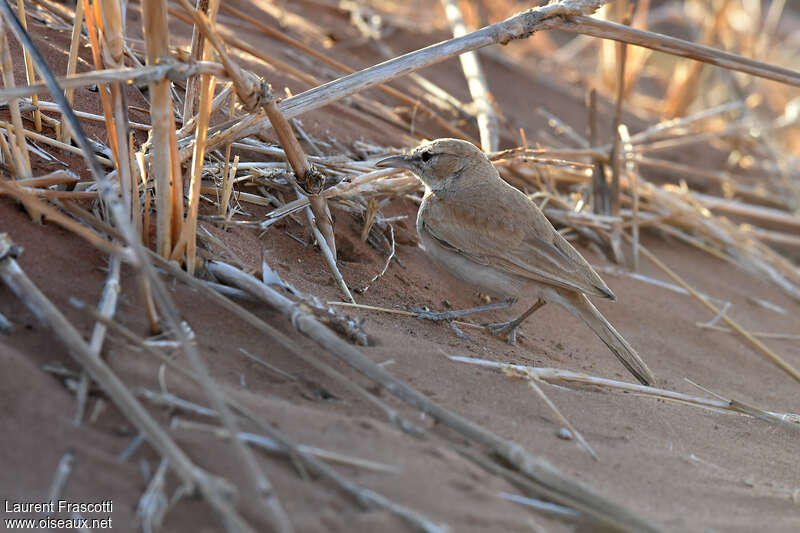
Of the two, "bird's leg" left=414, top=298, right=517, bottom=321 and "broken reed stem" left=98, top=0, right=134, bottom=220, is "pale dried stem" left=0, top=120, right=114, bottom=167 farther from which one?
"bird's leg" left=414, top=298, right=517, bottom=321

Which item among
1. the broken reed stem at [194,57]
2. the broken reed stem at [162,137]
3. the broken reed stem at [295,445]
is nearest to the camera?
Result: the broken reed stem at [295,445]

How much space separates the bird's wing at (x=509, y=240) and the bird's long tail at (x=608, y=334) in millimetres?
148

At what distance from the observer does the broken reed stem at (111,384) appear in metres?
1.83

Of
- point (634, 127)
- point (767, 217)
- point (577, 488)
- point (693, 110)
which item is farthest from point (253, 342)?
point (693, 110)

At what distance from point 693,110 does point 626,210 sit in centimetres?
578

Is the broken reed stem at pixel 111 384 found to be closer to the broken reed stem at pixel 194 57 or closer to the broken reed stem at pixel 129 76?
the broken reed stem at pixel 129 76

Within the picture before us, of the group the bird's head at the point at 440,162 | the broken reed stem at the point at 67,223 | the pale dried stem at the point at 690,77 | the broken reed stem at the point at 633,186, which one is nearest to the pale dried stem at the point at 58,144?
the broken reed stem at the point at 67,223

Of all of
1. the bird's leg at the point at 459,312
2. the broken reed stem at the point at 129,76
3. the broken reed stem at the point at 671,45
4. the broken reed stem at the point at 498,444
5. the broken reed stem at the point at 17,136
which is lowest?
the bird's leg at the point at 459,312

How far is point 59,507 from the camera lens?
1.83 metres

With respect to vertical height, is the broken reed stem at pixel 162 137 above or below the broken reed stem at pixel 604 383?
above

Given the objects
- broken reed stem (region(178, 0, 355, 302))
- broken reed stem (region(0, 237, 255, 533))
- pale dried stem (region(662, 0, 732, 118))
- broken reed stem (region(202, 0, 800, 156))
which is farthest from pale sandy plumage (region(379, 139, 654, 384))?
pale dried stem (region(662, 0, 732, 118))

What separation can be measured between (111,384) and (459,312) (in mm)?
2086

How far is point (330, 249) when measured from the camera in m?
3.58

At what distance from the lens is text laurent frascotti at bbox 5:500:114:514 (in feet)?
5.91
